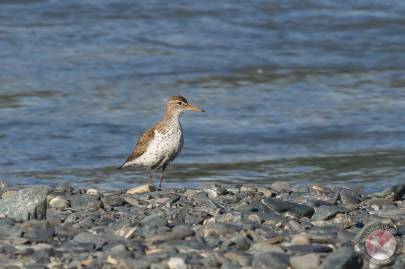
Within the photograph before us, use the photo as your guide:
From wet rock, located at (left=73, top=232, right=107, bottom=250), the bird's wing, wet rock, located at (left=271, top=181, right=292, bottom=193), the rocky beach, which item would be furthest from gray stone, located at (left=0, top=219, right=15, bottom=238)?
the bird's wing

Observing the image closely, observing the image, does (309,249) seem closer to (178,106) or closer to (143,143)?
(143,143)

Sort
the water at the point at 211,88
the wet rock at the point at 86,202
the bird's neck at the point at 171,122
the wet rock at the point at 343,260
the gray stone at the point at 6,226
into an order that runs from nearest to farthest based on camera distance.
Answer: the wet rock at the point at 343,260
the gray stone at the point at 6,226
the wet rock at the point at 86,202
the bird's neck at the point at 171,122
the water at the point at 211,88

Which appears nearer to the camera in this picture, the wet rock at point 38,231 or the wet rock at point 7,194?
the wet rock at point 38,231

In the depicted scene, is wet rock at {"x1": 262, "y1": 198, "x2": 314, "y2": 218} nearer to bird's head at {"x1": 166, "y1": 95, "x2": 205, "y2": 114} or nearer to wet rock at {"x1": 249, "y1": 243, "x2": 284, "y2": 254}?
wet rock at {"x1": 249, "y1": 243, "x2": 284, "y2": 254}

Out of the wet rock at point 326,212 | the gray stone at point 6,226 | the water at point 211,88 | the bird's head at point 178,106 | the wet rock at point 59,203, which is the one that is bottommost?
the water at point 211,88

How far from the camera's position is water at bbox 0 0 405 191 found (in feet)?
43.8

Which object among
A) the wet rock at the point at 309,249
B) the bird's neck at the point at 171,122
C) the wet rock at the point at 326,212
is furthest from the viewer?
the bird's neck at the point at 171,122

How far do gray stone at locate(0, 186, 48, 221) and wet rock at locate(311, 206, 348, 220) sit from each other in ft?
7.11

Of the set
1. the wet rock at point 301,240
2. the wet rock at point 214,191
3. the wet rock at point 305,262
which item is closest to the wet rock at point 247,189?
the wet rock at point 214,191

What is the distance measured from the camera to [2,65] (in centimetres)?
1844

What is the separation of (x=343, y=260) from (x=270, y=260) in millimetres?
480

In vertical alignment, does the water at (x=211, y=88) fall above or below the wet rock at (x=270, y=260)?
below

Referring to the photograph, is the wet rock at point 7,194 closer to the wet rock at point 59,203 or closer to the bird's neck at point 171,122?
the wet rock at point 59,203

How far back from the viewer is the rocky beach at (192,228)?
6.93 meters
